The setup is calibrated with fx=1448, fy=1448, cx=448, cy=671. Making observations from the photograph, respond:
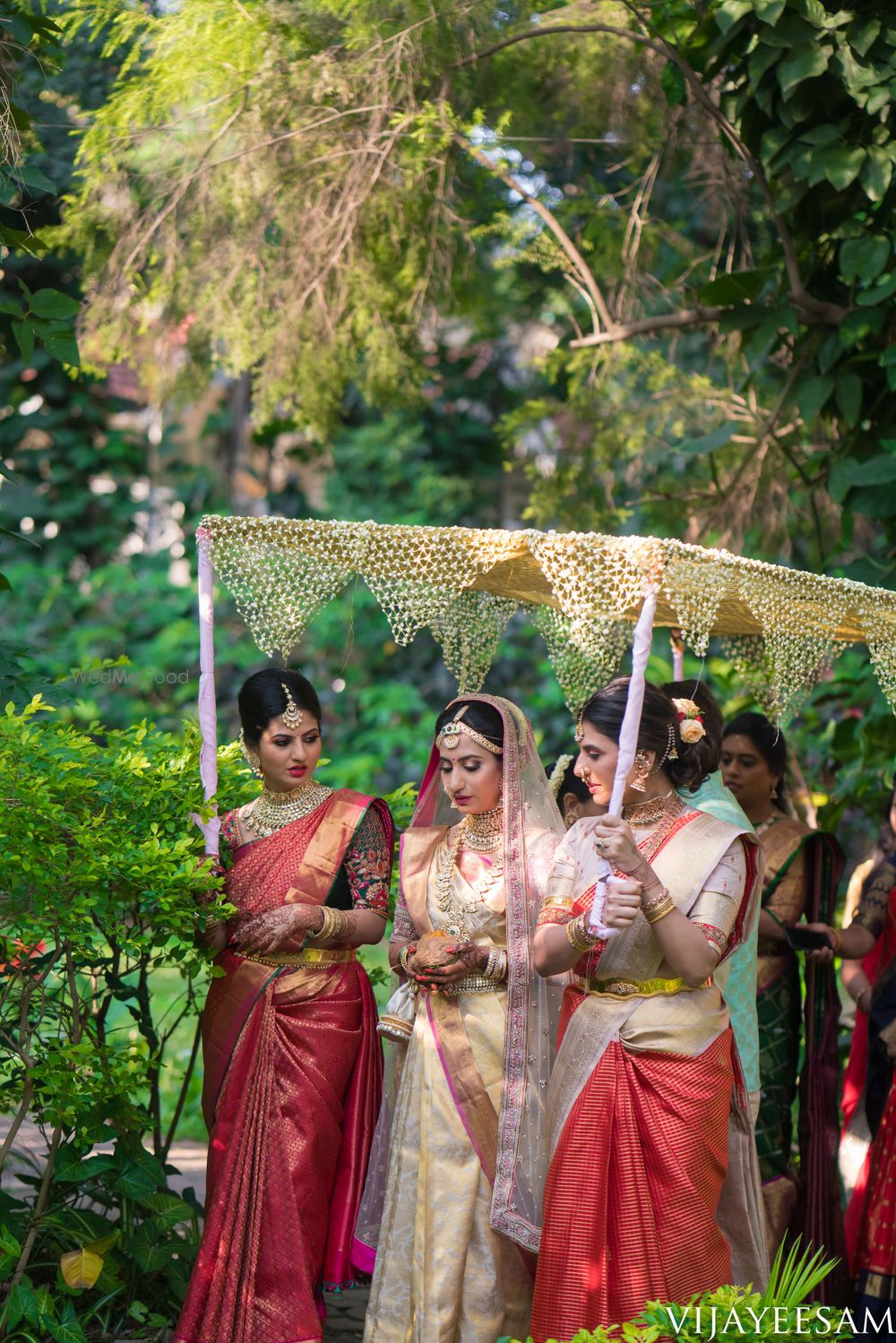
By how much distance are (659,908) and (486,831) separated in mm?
730

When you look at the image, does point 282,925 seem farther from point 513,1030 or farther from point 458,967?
point 513,1030

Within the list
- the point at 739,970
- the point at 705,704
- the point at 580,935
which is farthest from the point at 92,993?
the point at 705,704

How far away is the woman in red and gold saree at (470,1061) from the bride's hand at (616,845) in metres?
0.57

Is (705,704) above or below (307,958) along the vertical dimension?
above

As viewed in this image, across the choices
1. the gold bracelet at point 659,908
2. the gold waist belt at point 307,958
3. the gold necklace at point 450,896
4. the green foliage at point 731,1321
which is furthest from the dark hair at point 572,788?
the green foliage at point 731,1321

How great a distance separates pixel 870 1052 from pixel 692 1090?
4.77 feet

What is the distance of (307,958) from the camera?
4.43m

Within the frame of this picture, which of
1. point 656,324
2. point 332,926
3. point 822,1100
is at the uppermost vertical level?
point 656,324

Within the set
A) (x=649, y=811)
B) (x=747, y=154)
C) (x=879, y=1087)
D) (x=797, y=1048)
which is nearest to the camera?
(x=649, y=811)

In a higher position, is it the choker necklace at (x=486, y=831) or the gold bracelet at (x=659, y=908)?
the choker necklace at (x=486, y=831)

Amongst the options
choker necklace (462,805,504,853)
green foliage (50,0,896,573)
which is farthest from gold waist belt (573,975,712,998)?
green foliage (50,0,896,573)

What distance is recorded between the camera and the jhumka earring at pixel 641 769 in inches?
156

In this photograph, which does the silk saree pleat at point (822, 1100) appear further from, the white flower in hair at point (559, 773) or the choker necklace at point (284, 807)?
the choker necklace at point (284, 807)

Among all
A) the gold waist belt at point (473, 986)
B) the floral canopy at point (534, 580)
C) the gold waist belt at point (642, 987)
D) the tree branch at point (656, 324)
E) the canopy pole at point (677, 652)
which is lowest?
the gold waist belt at point (473, 986)
